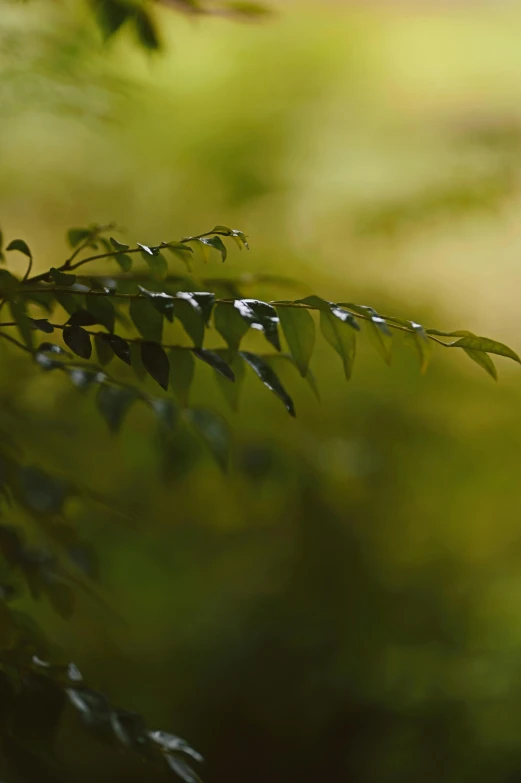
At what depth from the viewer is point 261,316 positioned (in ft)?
1.50

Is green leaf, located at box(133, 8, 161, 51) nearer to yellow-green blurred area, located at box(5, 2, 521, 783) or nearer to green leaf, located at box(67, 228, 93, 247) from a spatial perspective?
green leaf, located at box(67, 228, 93, 247)

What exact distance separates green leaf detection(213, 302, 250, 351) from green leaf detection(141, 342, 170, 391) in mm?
38

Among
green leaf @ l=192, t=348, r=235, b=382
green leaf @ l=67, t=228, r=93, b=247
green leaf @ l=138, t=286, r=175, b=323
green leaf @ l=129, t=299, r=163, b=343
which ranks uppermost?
green leaf @ l=67, t=228, r=93, b=247

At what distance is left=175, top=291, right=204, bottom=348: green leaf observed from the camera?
46 cm

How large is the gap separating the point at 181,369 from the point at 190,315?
0.24 feet

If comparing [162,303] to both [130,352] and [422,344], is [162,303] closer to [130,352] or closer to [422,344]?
[130,352]

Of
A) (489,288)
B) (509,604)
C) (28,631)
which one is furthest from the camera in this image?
(489,288)

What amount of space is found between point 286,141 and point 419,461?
2.43ft

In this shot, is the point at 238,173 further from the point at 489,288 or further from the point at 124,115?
the point at 489,288

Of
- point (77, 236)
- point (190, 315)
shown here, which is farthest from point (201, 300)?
point (77, 236)

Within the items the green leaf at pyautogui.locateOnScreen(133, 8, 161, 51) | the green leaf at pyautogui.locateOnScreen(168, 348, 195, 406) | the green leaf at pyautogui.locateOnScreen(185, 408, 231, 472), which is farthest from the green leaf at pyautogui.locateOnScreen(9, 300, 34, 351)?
the green leaf at pyautogui.locateOnScreen(133, 8, 161, 51)

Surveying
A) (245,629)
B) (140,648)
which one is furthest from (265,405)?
(140,648)

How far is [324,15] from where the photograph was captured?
1754 millimetres

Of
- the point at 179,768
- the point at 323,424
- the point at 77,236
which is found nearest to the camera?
the point at 179,768
